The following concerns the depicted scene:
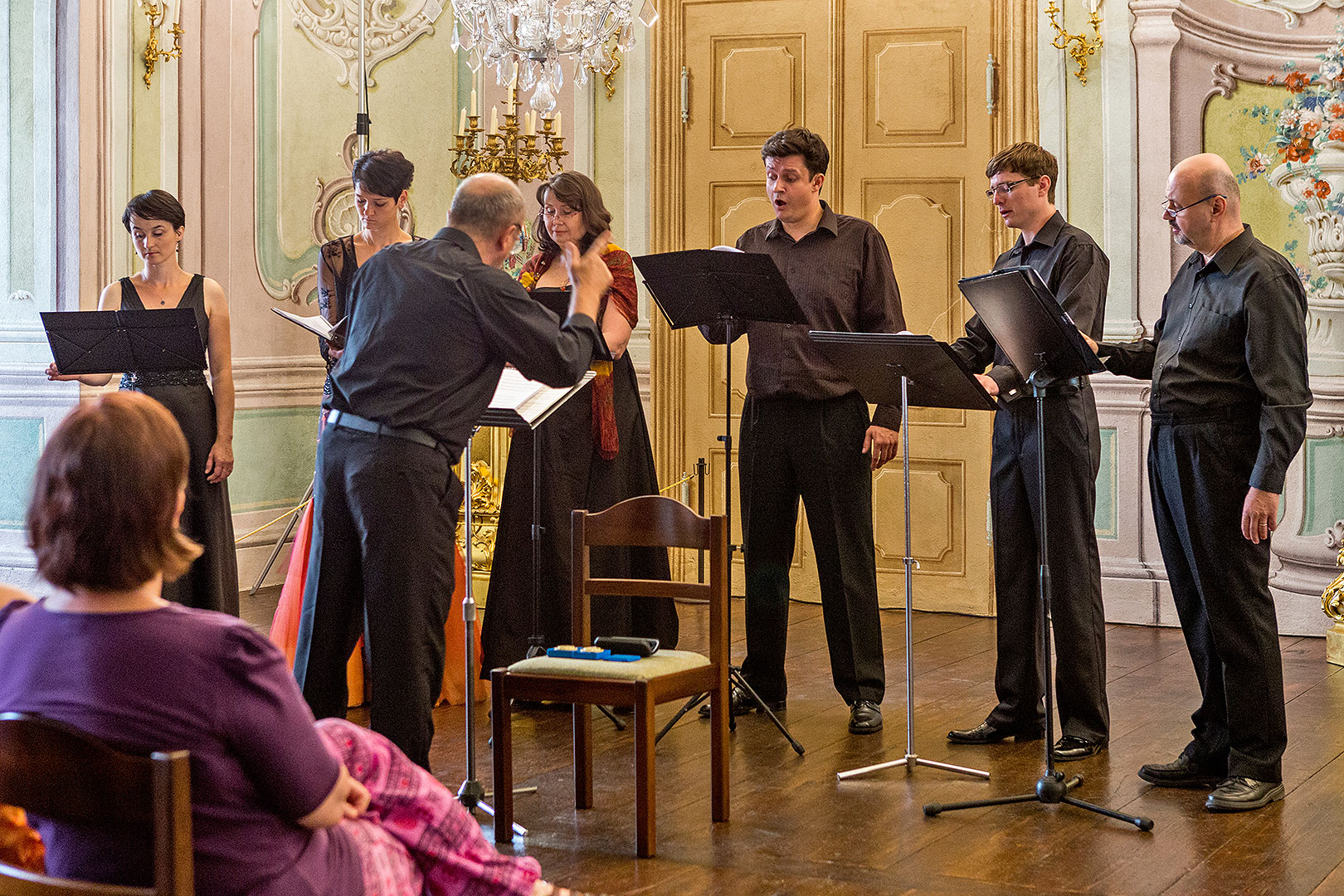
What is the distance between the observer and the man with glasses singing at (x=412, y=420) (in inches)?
121

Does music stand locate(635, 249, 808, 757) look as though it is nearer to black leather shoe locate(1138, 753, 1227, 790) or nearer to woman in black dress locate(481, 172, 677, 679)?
woman in black dress locate(481, 172, 677, 679)

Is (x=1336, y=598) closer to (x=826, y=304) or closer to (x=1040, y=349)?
(x=826, y=304)

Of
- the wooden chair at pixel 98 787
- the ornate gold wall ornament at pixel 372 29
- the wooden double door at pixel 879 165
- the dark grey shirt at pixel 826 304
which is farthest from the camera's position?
the ornate gold wall ornament at pixel 372 29

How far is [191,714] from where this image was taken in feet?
5.33

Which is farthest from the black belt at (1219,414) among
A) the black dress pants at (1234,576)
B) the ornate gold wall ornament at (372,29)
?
the ornate gold wall ornament at (372,29)

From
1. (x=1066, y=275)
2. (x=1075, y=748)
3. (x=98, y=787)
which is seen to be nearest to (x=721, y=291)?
(x=1066, y=275)

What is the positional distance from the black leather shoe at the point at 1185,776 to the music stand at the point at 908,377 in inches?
16.9

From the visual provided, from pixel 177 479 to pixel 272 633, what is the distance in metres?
3.04

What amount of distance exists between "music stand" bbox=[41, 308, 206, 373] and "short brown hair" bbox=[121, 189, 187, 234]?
380 millimetres

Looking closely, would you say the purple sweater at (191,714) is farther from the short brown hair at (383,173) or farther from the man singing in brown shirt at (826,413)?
the man singing in brown shirt at (826,413)

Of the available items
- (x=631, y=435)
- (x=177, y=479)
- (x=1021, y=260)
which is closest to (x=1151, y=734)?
(x=1021, y=260)

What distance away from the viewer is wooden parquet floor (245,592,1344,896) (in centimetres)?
302

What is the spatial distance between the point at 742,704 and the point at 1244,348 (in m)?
1.91

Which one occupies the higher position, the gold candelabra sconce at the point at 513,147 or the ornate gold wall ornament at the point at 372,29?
the ornate gold wall ornament at the point at 372,29
